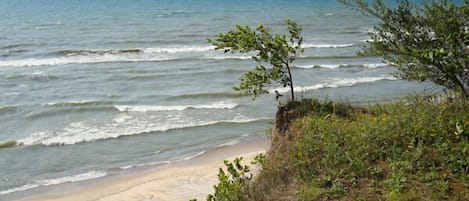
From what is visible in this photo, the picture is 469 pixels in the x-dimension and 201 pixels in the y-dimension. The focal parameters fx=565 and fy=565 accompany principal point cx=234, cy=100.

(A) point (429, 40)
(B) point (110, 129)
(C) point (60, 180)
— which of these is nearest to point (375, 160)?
(A) point (429, 40)

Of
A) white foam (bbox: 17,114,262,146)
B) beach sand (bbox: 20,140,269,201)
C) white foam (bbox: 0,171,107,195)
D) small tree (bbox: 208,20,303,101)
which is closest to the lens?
small tree (bbox: 208,20,303,101)

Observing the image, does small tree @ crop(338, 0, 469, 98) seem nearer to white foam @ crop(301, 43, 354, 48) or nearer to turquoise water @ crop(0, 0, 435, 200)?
Result: turquoise water @ crop(0, 0, 435, 200)

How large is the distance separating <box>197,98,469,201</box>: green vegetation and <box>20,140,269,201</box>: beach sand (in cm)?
388

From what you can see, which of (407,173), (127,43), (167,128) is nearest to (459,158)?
(407,173)

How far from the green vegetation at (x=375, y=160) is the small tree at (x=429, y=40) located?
0.51 metres

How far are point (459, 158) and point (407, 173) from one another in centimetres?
69

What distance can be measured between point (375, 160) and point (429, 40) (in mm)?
2296

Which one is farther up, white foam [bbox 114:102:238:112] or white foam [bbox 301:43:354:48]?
white foam [bbox 301:43:354:48]

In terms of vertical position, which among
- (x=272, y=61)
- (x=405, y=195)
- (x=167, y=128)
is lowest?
(x=167, y=128)

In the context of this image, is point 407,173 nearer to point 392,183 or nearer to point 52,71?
point 392,183

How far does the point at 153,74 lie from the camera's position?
25844 millimetres

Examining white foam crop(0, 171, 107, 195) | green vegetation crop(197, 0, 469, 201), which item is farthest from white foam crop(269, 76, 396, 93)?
green vegetation crop(197, 0, 469, 201)

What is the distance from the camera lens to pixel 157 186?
41.7 feet

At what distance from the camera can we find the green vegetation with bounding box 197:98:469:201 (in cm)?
681
